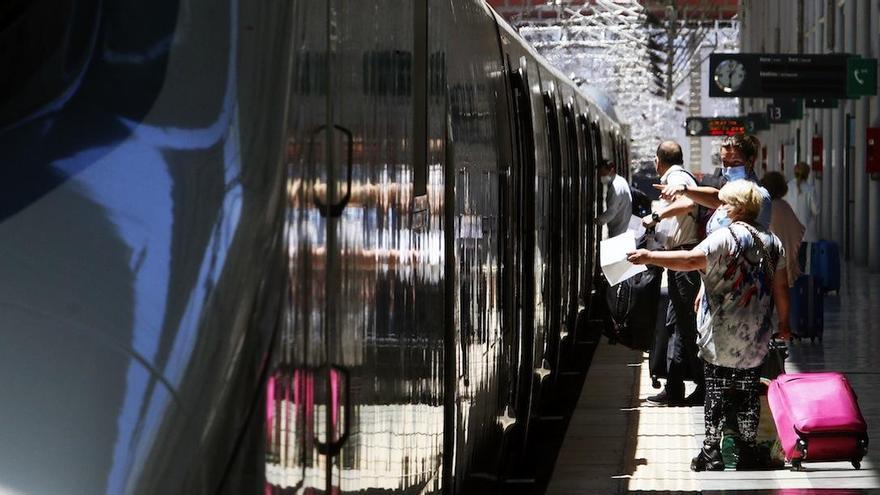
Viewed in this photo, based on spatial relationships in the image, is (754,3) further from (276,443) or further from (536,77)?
(276,443)

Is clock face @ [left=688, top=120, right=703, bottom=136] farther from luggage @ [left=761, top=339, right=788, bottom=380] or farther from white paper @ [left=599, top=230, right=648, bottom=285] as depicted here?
luggage @ [left=761, top=339, right=788, bottom=380]

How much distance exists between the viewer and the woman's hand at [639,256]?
8.85 meters

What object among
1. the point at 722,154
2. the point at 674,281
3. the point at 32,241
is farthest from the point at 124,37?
the point at 674,281

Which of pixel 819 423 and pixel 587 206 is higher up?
pixel 587 206

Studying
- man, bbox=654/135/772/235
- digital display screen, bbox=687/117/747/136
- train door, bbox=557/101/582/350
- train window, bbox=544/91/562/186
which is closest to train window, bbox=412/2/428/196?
man, bbox=654/135/772/235

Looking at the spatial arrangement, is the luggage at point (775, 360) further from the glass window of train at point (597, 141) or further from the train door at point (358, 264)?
the glass window of train at point (597, 141)

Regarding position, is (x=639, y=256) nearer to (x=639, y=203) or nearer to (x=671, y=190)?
(x=671, y=190)

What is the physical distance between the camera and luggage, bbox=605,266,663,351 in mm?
12227

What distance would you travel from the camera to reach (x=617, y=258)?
928 centimetres

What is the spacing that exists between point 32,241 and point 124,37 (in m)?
0.33

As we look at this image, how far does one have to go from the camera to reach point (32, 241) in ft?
7.53

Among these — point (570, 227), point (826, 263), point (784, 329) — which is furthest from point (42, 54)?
point (826, 263)

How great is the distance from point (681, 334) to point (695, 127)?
4686 centimetres

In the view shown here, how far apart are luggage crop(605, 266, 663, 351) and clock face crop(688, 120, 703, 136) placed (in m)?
45.4
